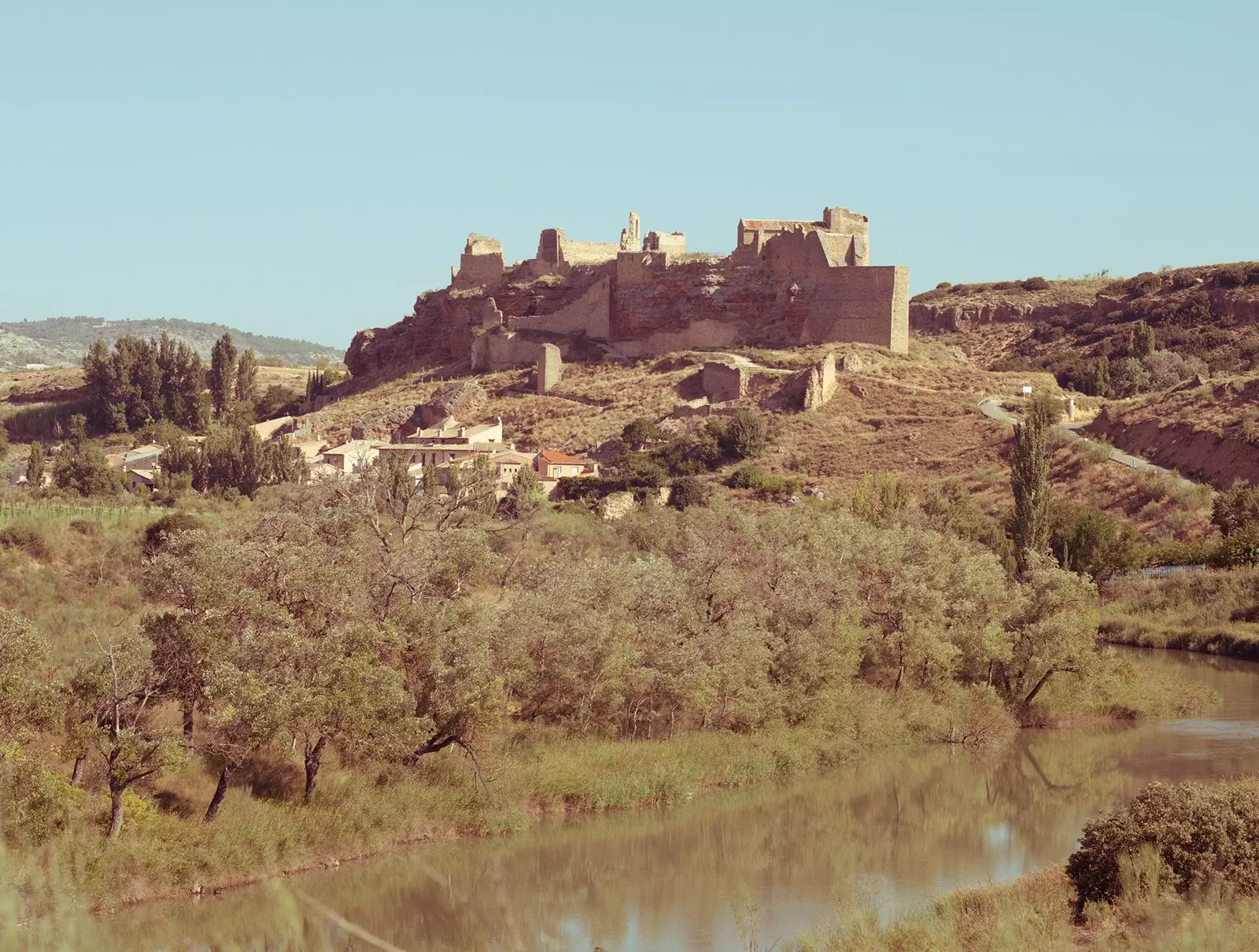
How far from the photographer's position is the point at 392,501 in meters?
32.4

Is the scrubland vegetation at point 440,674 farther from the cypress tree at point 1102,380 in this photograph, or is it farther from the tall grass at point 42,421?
the tall grass at point 42,421

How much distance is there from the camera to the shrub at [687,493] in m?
46.3

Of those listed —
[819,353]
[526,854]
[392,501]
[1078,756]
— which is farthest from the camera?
[819,353]

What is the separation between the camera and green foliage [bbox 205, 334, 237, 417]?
6856 cm

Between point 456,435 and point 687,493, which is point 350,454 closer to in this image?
point 456,435

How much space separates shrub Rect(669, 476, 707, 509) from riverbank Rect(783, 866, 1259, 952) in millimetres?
28900

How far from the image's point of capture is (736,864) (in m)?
20.0

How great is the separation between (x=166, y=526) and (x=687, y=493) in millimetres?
16323

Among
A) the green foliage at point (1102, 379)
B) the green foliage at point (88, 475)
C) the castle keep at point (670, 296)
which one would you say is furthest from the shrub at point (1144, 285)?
the green foliage at point (88, 475)

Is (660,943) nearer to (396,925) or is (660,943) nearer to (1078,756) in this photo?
(396,925)

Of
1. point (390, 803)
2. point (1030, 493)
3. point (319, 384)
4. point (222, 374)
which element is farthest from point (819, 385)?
point (390, 803)

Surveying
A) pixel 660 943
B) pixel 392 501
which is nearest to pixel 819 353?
pixel 392 501

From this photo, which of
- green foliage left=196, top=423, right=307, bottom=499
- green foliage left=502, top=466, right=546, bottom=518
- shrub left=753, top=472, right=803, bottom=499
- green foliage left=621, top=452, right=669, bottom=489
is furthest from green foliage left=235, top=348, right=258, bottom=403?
shrub left=753, top=472, right=803, bottom=499

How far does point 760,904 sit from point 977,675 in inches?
475
